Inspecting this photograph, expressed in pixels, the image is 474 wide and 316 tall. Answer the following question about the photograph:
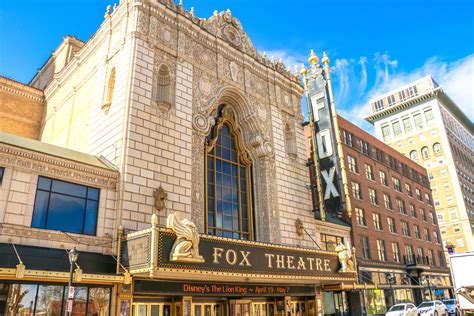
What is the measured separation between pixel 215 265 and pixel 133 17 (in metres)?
14.0

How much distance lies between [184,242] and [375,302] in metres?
28.4

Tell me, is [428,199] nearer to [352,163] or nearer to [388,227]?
[388,227]

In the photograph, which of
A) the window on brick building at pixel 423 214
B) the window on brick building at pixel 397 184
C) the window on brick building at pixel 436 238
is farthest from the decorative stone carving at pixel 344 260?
the window on brick building at pixel 436 238

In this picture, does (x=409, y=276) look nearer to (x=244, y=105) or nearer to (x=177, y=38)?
(x=244, y=105)

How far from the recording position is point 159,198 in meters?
18.5

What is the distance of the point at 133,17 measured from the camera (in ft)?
70.1

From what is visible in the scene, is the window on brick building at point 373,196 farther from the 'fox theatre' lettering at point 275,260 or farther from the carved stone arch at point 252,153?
the 'fox theatre' lettering at point 275,260

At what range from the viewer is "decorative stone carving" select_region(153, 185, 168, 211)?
60.4 feet

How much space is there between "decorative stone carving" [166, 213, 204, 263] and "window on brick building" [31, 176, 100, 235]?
387 cm

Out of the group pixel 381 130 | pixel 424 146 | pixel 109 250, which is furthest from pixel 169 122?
pixel 381 130

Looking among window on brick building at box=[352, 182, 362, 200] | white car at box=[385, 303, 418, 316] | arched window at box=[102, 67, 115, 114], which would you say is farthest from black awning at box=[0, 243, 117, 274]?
window on brick building at box=[352, 182, 362, 200]

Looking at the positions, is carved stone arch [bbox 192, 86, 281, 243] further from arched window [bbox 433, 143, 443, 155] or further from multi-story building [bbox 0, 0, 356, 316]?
arched window [bbox 433, 143, 443, 155]

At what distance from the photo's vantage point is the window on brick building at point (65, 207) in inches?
624

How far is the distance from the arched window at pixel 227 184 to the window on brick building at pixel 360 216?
61.8ft
